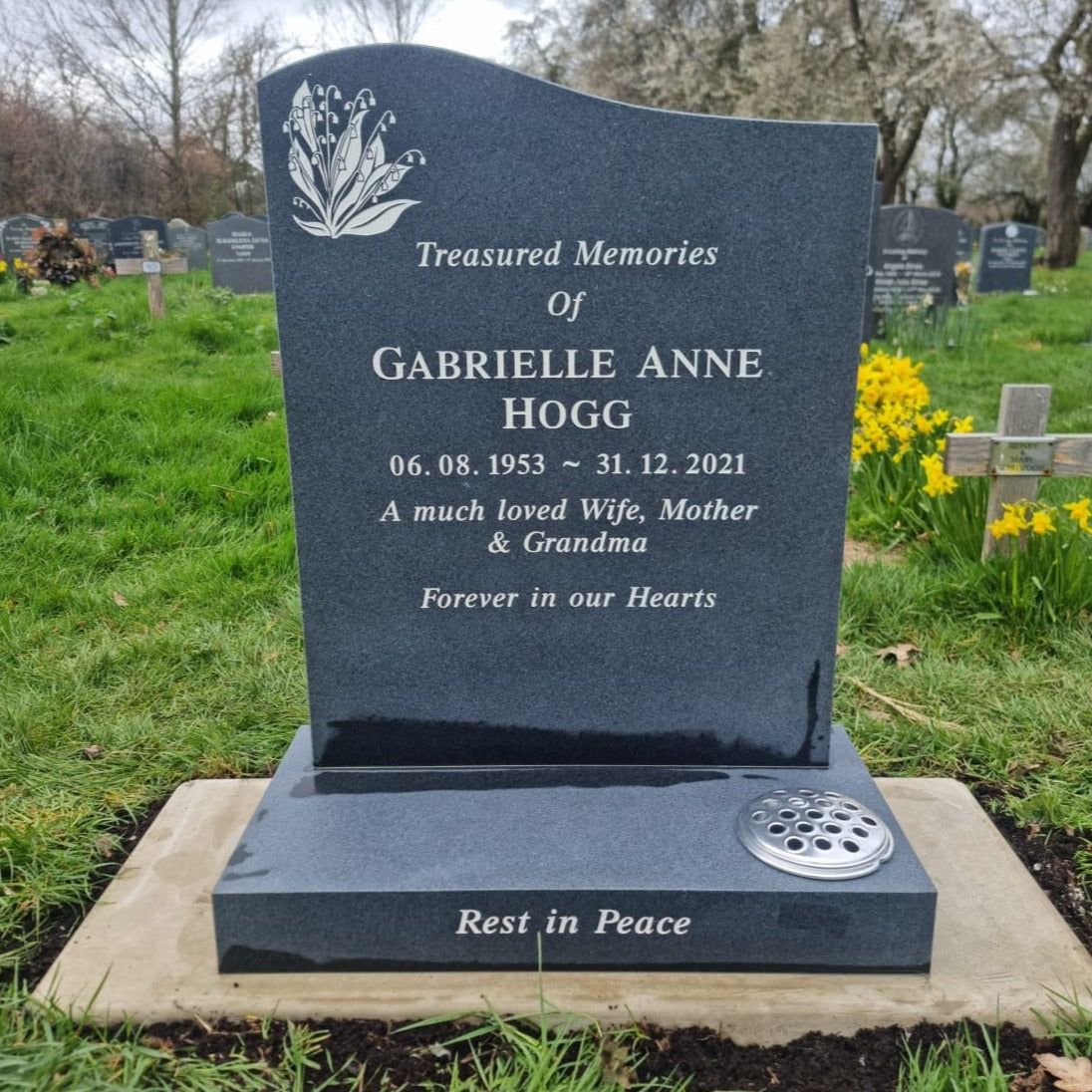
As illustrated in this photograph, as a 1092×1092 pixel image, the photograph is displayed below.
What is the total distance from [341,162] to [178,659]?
87.2 inches

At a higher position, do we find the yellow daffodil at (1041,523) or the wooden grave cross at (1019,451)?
the wooden grave cross at (1019,451)

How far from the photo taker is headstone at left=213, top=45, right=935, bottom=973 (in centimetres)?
202

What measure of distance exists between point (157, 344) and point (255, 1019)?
7870mm

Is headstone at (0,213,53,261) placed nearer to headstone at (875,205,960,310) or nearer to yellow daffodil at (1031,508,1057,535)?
headstone at (875,205,960,310)

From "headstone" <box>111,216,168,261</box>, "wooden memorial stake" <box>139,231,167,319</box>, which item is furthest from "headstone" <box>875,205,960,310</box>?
"headstone" <box>111,216,168,261</box>

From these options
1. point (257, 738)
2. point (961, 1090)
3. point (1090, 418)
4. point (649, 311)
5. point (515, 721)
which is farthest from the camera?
point (1090, 418)

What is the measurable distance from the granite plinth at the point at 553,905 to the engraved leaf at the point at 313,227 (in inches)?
51.9

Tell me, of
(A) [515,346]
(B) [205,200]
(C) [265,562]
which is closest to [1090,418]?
(C) [265,562]

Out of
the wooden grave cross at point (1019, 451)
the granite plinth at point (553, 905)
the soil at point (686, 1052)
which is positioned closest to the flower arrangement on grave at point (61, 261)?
the wooden grave cross at point (1019, 451)

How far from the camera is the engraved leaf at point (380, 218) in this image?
213 centimetres

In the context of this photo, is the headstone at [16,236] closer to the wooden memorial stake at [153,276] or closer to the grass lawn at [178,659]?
the wooden memorial stake at [153,276]

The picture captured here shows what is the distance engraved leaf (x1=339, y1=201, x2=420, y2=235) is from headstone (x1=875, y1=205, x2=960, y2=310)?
10.7 meters

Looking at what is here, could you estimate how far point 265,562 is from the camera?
452 cm

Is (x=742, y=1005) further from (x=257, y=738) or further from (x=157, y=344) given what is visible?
(x=157, y=344)
